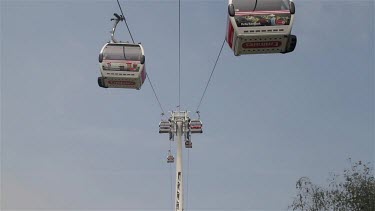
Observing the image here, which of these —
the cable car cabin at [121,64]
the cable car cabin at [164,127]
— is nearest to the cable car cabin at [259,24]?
the cable car cabin at [121,64]

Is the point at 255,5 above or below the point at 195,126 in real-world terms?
Answer: below

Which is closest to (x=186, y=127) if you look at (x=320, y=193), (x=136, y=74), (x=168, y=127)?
(x=168, y=127)

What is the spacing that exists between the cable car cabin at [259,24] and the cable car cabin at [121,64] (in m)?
3.50

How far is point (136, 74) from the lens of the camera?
1321cm

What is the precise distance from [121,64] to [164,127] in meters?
17.8

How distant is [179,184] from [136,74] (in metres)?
16.6

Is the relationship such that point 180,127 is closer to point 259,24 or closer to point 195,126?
point 195,126

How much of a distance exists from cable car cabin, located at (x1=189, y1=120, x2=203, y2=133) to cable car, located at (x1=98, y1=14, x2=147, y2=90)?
17.2 meters

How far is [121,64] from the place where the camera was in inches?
520

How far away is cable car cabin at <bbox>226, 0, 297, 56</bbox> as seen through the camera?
33.2 ft

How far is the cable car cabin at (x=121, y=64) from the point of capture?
13.2m

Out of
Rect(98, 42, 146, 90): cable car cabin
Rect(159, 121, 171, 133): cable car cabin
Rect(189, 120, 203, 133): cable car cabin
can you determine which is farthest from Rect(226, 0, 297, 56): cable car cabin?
Rect(159, 121, 171, 133): cable car cabin

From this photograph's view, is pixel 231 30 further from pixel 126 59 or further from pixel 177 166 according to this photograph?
pixel 177 166

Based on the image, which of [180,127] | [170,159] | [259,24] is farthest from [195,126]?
[259,24]
